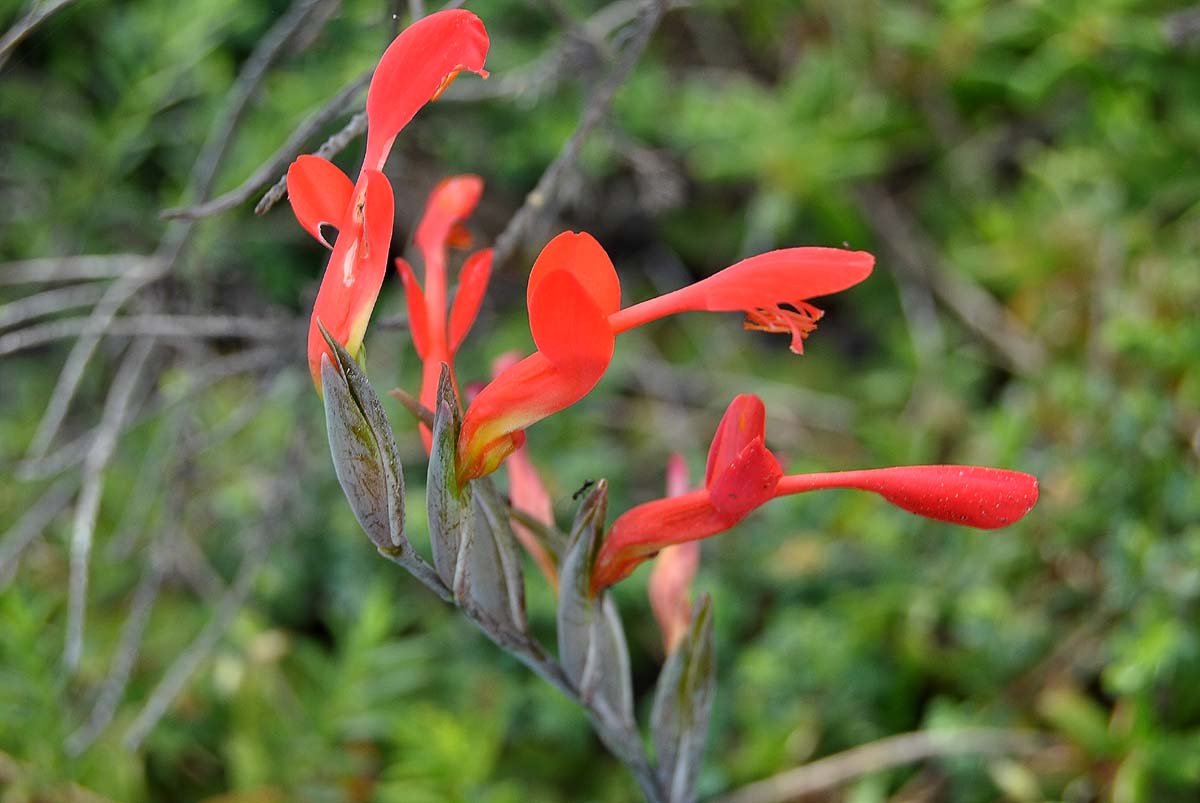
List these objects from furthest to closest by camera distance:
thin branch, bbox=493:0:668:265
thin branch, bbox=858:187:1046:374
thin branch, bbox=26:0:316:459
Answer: thin branch, bbox=858:187:1046:374 < thin branch, bbox=26:0:316:459 < thin branch, bbox=493:0:668:265

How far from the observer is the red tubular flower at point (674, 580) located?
95 cm

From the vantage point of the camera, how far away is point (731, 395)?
83.6 inches

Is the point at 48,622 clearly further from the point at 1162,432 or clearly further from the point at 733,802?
the point at 1162,432

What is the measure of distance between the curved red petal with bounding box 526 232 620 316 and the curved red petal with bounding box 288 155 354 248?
0.16 meters

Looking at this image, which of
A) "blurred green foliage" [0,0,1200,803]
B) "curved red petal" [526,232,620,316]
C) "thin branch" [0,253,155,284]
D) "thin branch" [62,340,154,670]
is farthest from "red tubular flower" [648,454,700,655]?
"thin branch" [0,253,155,284]

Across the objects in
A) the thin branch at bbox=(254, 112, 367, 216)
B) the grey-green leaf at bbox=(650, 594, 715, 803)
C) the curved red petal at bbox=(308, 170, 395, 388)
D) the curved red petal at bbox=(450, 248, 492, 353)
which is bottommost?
the grey-green leaf at bbox=(650, 594, 715, 803)

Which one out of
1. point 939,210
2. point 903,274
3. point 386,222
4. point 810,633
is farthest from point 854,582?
point 386,222

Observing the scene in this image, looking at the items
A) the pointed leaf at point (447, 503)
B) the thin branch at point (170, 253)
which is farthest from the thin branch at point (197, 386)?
the pointed leaf at point (447, 503)

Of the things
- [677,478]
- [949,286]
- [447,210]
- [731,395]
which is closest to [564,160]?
[447,210]

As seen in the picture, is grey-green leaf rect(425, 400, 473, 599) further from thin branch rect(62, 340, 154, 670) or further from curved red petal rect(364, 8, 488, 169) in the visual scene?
thin branch rect(62, 340, 154, 670)

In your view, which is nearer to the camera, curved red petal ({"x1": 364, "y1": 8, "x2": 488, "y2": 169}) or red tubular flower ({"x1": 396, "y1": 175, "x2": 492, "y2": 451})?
curved red petal ({"x1": 364, "y1": 8, "x2": 488, "y2": 169})

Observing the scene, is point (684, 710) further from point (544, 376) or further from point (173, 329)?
point (173, 329)

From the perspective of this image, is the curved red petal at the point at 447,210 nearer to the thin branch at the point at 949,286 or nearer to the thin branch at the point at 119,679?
the thin branch at the point at 119,679

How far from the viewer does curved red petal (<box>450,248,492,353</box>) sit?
789 mm
